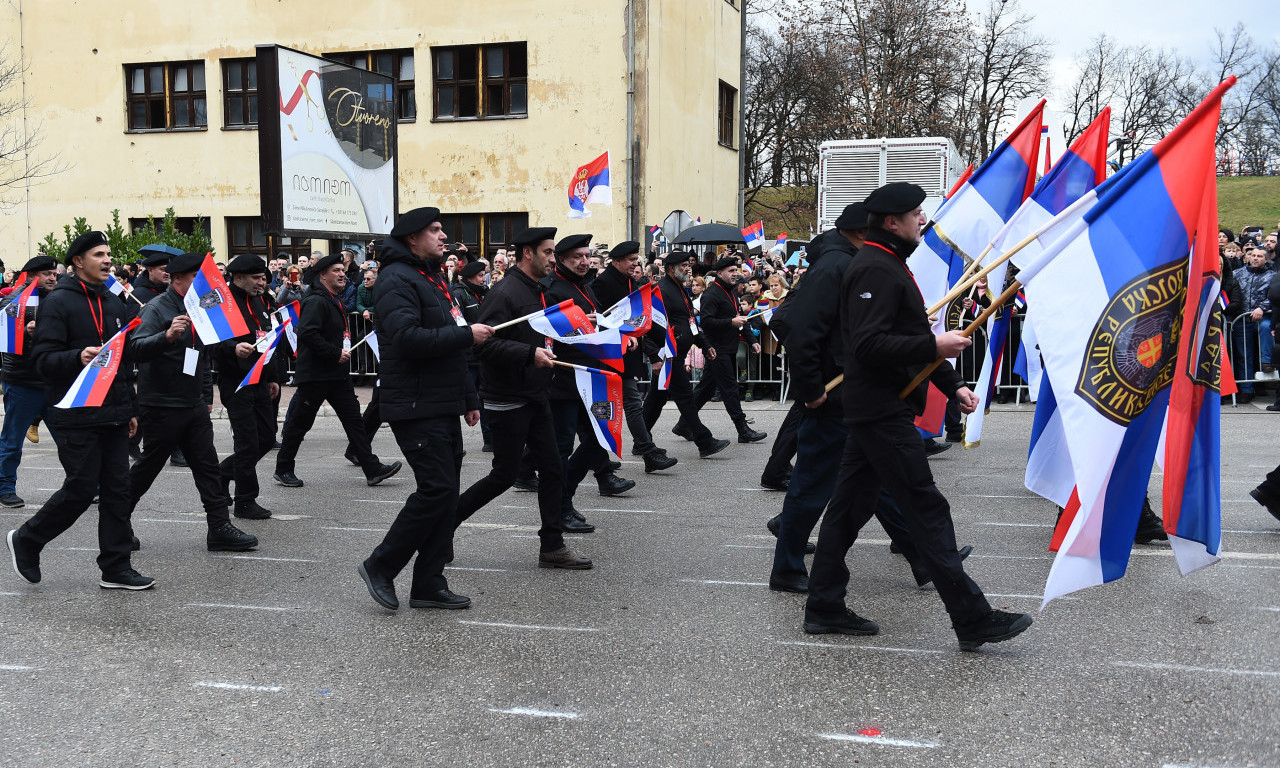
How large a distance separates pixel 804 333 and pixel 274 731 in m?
3.08

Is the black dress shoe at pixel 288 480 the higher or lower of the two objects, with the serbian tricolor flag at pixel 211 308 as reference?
lower

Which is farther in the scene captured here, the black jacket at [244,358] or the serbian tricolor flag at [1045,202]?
the black jacket at [244,358]

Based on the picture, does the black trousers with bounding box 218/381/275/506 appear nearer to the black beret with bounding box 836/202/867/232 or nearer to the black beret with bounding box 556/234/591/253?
the black beret with bounding box 556/234/591/253

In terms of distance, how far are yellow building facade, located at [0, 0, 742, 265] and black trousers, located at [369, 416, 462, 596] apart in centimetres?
2028

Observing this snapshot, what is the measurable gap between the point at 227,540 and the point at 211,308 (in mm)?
1450

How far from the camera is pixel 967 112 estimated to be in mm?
44375

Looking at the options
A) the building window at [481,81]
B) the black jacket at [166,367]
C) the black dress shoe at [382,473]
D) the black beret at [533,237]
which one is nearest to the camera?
the black beret at [533,237]

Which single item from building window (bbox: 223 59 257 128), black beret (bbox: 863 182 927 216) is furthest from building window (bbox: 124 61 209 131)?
black beret (bbox: 863 182 927 216)

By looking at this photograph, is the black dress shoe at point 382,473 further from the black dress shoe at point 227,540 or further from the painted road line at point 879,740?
the painted road line at point 879,740

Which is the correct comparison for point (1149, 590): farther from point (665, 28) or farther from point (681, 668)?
point (665, 28)

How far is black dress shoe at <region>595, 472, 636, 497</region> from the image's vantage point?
30.9ft

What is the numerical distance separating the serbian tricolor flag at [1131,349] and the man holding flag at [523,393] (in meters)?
2.74

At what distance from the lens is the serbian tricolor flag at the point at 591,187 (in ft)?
60.1

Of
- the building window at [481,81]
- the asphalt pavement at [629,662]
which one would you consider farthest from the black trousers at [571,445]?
the building window at [481,81]
